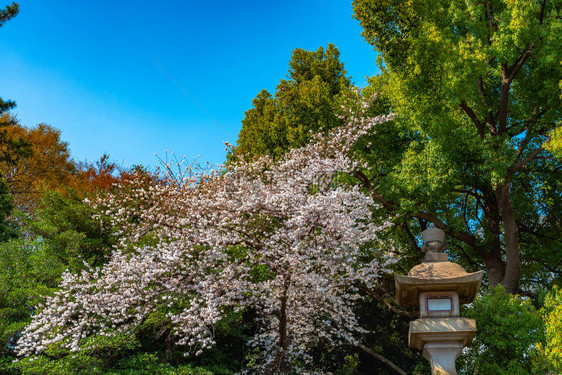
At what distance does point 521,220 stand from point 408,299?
8928 millimetres

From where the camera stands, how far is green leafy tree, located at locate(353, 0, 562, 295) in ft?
30.2

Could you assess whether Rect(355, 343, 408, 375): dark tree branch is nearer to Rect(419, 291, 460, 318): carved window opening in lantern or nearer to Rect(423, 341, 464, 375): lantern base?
Rect(423, 341, 464, 375): lantern base

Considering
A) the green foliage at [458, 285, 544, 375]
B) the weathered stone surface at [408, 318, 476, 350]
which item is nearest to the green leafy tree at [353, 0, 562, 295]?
the green foliage at [458, 285, 544, 375]

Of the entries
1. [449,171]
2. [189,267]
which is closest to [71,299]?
[189,267]

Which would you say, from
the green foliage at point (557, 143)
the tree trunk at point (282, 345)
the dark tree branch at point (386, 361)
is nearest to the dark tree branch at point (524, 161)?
the green foliage at point (557, 143)

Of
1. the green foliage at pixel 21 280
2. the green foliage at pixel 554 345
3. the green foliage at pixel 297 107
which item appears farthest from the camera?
the green foliage at pixel 297 107

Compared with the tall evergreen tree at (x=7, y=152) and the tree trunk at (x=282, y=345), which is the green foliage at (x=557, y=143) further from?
the tall evergreen tree at (x=7, y=152)

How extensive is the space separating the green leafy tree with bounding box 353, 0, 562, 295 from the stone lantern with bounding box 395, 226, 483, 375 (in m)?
3.84

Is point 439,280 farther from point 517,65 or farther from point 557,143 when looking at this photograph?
point 517,65

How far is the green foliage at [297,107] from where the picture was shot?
41.8ft

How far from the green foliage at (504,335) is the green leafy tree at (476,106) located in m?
2.79

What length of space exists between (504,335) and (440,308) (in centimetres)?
296

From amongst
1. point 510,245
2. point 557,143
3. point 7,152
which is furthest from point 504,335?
point 7,152

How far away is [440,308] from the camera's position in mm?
6070
